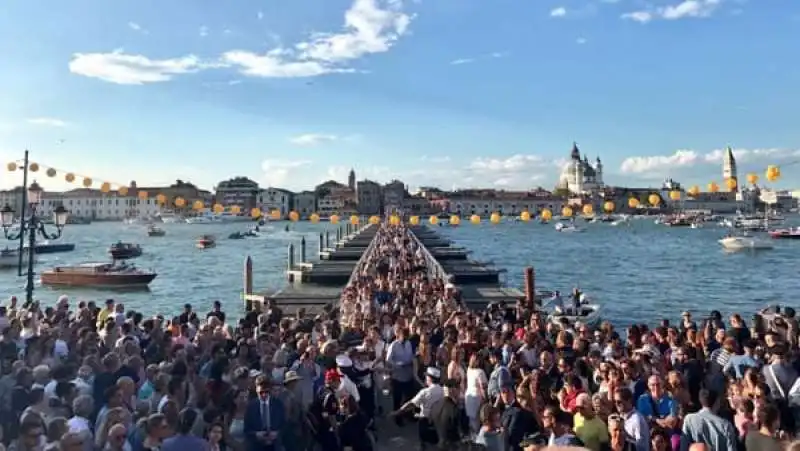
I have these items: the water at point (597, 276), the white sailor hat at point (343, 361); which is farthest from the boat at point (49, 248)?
the white sailor hat at point (343, 361)

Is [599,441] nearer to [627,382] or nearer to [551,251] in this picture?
[627,382]

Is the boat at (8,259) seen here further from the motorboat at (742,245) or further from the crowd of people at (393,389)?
the motorboat at (742,245)

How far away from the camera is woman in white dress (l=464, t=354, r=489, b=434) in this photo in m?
7.04

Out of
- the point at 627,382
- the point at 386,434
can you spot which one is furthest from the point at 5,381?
the point at 627,382

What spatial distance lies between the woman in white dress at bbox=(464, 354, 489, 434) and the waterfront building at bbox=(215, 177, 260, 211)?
158 metres

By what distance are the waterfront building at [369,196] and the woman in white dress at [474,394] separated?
585ft

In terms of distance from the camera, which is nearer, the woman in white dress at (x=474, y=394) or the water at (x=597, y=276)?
the woman in white dress at (x=474, y=394)

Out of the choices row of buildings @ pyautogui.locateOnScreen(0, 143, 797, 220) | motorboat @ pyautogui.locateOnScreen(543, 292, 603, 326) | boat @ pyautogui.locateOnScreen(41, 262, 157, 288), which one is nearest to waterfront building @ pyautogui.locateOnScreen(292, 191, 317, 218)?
row of buildings @ pyautogui.locateOnScreen(0, 143, 797, 220)

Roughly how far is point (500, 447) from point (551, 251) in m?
73.2

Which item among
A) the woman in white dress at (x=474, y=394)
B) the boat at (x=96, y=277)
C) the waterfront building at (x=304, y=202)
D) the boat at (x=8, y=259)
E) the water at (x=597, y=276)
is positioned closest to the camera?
the woman in white dress at (x=474, y=394)

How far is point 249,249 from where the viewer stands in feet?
254

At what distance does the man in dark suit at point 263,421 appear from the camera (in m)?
5.98

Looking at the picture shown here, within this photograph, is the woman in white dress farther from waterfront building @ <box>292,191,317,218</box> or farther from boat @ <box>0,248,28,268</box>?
waterfront building @ <box>292,191,317,218</box>

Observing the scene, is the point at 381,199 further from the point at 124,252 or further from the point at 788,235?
the point at 124,252
